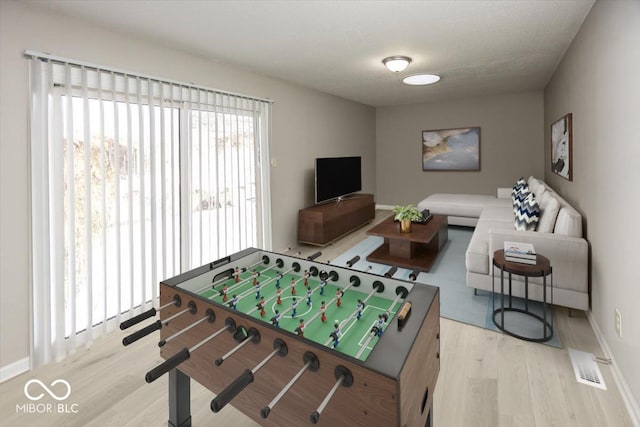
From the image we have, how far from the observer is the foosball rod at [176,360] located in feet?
2.91

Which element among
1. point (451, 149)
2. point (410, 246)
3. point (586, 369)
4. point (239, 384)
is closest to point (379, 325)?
point (239, 384)

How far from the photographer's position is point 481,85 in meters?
4.97

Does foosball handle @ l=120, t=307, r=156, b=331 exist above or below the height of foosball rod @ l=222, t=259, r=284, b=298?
below

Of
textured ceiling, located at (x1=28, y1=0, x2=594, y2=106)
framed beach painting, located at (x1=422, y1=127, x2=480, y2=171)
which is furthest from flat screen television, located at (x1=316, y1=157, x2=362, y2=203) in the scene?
framed beach painting, located at (x1=422, y1=127, x2=480, y2=171)

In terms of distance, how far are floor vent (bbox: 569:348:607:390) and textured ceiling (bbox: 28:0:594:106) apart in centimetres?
242

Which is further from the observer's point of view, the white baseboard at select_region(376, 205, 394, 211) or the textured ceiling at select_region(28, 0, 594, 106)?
the white baseboard at select_region(376, 205, 394, 211)

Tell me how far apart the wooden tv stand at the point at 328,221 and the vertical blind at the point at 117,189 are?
118 cm

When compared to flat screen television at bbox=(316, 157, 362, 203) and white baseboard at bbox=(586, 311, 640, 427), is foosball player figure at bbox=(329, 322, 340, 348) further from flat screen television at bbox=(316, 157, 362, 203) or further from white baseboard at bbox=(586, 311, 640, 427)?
flat screen television at bbox=(316, 157, 362, 203)

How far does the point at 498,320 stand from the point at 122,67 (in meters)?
3.56

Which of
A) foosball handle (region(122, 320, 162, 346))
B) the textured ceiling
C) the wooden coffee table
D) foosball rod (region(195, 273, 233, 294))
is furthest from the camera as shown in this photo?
the wooden coffee table

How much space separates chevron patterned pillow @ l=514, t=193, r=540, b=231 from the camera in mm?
3025

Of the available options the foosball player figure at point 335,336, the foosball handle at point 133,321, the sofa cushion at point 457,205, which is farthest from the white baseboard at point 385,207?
the foosball handle at point 133,321

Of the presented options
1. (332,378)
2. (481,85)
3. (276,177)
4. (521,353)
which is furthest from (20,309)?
(481,85)

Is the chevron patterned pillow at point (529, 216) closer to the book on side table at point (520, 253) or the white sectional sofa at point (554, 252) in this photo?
the white sectional sofa at point (554, 252)
